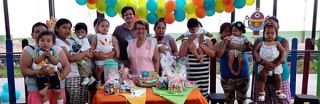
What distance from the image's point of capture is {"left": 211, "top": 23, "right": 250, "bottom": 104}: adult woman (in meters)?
3.37

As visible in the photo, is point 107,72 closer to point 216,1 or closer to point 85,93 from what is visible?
point 85,93

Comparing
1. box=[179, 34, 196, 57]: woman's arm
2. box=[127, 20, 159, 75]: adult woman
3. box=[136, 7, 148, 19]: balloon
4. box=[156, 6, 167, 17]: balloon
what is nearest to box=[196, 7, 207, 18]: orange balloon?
box=[156, 6, 167, 17]: balloon

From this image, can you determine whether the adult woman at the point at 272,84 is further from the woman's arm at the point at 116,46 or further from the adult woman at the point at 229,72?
the woman's arm at the point at 116,46

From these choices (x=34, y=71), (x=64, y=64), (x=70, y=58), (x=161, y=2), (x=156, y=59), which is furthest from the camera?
(x=161, y=2)

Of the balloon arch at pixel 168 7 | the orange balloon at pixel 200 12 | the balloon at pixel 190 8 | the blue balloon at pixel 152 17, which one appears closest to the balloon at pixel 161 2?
the balloon arch at pixel 168 7

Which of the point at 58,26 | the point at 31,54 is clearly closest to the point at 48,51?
the point at 31,54

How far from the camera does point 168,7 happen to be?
3918 mm

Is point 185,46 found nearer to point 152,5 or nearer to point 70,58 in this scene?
point 152,5

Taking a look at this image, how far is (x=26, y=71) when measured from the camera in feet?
9.06

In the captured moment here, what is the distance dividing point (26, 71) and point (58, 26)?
523 millimetres

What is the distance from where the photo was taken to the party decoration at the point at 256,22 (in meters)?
4.05

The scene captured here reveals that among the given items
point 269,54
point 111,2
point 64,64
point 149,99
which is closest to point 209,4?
point 269,54

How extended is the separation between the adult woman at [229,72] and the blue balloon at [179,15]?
67cm

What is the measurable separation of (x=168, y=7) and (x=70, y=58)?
4.45ft
